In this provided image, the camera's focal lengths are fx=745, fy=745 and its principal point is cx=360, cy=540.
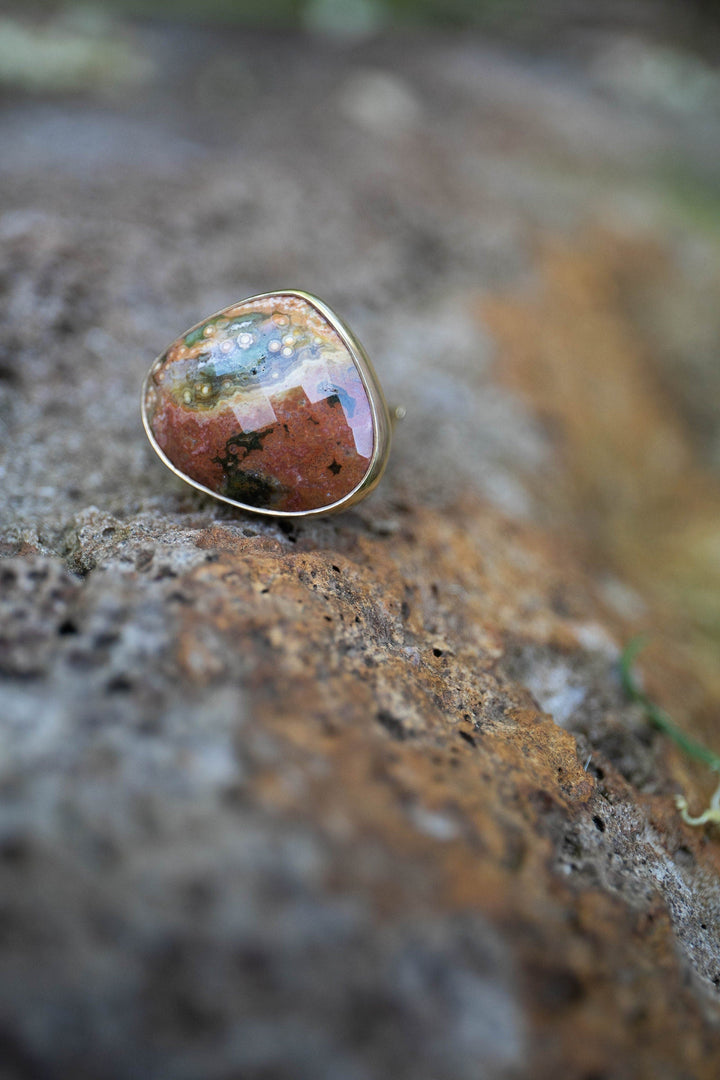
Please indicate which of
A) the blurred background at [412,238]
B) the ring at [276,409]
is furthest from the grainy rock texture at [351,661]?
the ring at [276,409]

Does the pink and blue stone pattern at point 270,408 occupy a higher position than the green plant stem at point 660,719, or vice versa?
the pink and blue stone pattern at point 270,408

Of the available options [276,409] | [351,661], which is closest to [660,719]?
[351,661]

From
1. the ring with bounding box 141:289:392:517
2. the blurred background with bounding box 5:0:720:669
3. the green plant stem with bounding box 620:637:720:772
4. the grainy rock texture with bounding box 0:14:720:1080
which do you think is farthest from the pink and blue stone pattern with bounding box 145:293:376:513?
the green plant stem with bounding box 620:637:720:772

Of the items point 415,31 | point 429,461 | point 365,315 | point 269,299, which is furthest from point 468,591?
point 415,31

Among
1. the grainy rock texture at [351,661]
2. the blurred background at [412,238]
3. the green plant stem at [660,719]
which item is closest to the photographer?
the grainy rock texture at [351,661]

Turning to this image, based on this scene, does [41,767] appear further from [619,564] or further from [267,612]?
[619,564]

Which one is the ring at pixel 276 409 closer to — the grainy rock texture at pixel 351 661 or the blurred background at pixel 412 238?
the grainy rock texture at pixel 351 661
